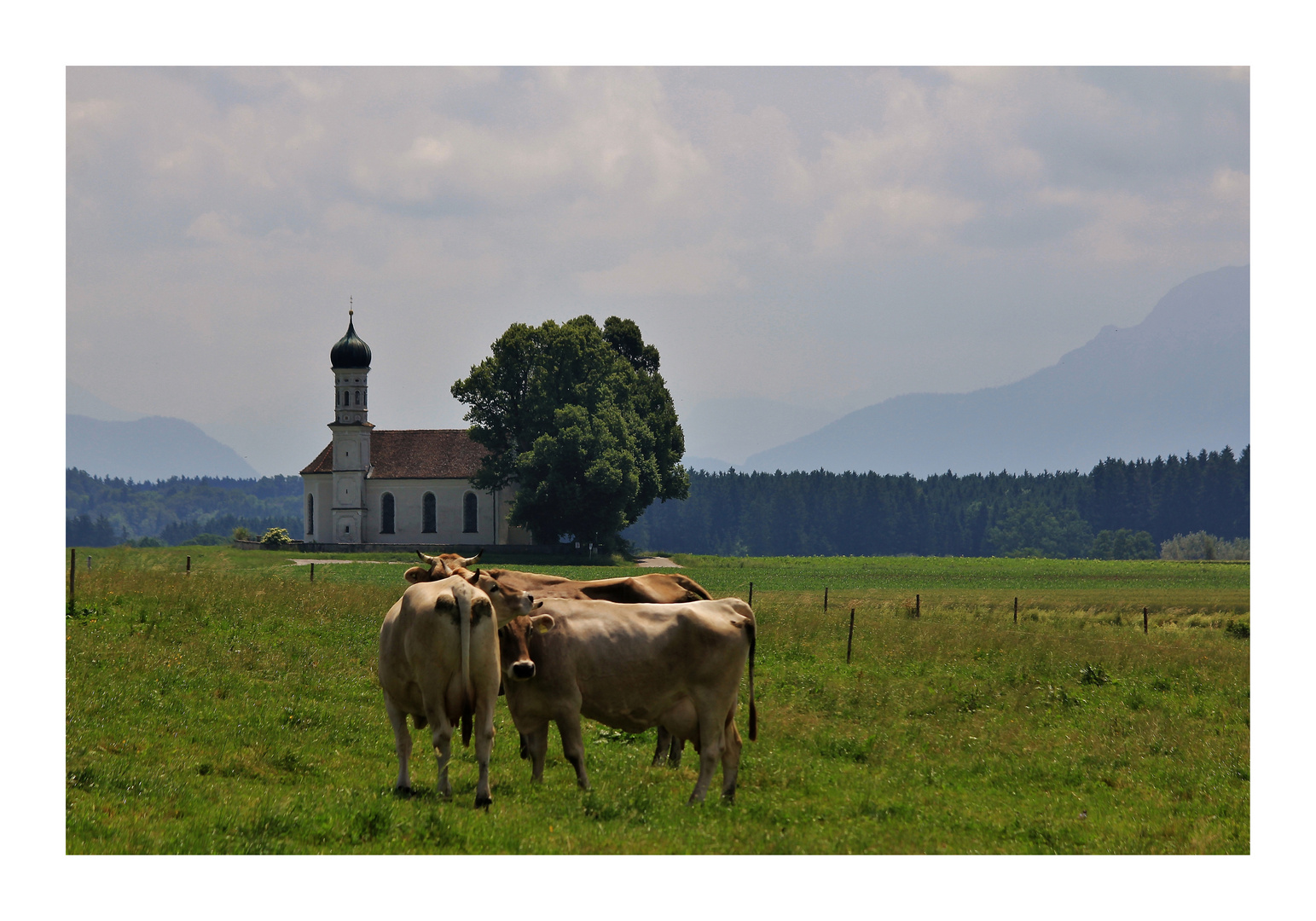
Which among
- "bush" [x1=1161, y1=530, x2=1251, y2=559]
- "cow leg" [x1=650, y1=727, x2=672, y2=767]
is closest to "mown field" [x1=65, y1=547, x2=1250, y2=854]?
"cow leg" [x1=650, y1=727, x2=672, y2=767]

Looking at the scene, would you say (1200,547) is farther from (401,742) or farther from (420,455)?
(401,742)

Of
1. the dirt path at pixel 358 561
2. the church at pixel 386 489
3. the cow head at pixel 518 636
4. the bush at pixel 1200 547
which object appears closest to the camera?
the cow head at pixel 518 636

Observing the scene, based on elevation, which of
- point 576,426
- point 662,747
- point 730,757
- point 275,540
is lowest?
point 275,540

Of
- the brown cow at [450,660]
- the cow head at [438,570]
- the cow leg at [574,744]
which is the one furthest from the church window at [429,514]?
the brown cow at [450,660]

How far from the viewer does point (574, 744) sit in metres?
11.2

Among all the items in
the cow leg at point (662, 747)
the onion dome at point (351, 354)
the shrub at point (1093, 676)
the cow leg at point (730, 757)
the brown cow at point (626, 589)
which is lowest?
the shrub at point (1093, 676)

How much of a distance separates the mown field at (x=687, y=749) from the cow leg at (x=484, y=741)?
0.87 ft

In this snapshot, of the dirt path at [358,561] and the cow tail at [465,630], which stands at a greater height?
the cow tail at [465,630]

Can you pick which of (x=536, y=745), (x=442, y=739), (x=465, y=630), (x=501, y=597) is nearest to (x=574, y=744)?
(x=536, y=745)

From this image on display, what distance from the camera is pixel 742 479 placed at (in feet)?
594

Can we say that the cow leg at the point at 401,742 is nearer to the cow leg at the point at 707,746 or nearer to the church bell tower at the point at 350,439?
the cow leg at the point at 707,746

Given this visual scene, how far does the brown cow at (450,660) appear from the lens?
396 inches

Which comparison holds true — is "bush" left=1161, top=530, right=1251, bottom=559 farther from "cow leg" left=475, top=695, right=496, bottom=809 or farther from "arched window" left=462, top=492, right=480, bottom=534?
"cow leg" left=475, top=695, right=496, bottom=809

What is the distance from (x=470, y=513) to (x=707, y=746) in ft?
246
